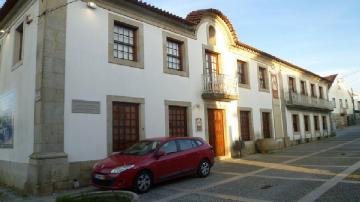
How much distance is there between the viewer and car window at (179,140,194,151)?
987 cm

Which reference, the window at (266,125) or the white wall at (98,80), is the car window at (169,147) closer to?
the white wall at (98,80)

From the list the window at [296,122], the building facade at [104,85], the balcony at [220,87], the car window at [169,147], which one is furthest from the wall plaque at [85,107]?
the window at [296,122]

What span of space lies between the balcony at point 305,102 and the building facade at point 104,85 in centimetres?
641

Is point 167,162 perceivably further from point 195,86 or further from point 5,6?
point 5,6

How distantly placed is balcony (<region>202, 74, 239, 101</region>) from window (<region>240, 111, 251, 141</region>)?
6.91 ft

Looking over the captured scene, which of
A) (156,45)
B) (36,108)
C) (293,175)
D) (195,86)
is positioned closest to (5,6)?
(36,108)

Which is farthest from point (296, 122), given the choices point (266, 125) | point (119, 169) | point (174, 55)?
point (119, 169)

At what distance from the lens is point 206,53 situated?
1614 cm

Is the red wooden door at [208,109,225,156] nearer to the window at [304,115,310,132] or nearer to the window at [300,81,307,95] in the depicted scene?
the window at [304,115,310,132]

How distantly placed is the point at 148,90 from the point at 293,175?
616cm

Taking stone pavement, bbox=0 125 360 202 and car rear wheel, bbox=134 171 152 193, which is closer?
stone pavement, bbox=0 125 360 202

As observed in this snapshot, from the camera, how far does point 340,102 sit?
157 feet

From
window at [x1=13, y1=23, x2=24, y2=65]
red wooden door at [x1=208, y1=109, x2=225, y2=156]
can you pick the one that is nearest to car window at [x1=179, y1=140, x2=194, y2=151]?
red wooden door at [x1=208, y1=109, x2=225, y2=156]

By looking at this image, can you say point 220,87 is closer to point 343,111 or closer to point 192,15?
point 192,15
